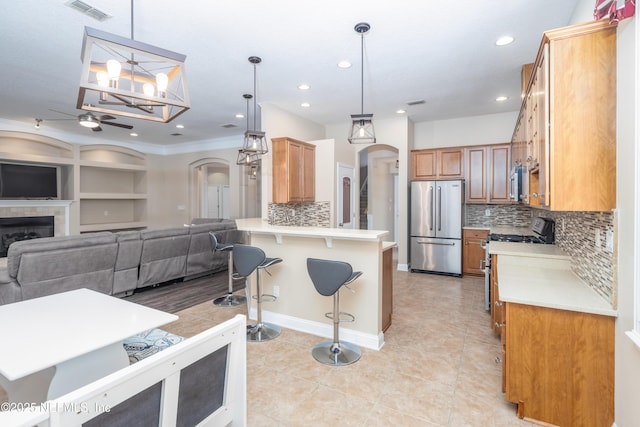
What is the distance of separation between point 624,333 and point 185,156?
31.4 feet

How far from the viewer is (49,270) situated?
3.75 meters

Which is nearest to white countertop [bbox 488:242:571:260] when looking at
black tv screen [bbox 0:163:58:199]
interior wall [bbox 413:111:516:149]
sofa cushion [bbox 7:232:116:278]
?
interior wall [bbox 413:111:516:149]

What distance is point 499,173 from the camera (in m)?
5.74

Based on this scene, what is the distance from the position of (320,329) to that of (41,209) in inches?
298

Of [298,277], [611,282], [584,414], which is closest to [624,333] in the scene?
[611,282]

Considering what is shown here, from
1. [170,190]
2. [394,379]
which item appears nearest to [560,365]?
[394,379]

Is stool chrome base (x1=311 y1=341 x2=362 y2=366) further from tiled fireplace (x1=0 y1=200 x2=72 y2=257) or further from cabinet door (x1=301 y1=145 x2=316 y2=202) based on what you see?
tiled fireplace (x1=0 y1=200 x2=72 y2=257)

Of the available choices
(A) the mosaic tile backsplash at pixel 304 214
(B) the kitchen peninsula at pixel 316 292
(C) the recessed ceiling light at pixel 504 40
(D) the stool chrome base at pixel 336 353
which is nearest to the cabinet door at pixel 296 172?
(A) the mosaic tile backsplash at pixel 304 214

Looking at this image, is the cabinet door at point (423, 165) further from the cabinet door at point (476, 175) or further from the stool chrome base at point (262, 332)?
the stool chrome base at point (262, 332)

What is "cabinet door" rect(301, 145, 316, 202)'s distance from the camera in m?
5.37

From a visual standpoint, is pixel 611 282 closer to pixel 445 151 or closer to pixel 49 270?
pixel 445 151

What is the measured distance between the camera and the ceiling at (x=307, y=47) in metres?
2.66

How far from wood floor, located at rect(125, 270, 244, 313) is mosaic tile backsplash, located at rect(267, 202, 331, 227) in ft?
4.37

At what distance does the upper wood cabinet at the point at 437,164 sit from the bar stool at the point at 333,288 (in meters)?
4.02
